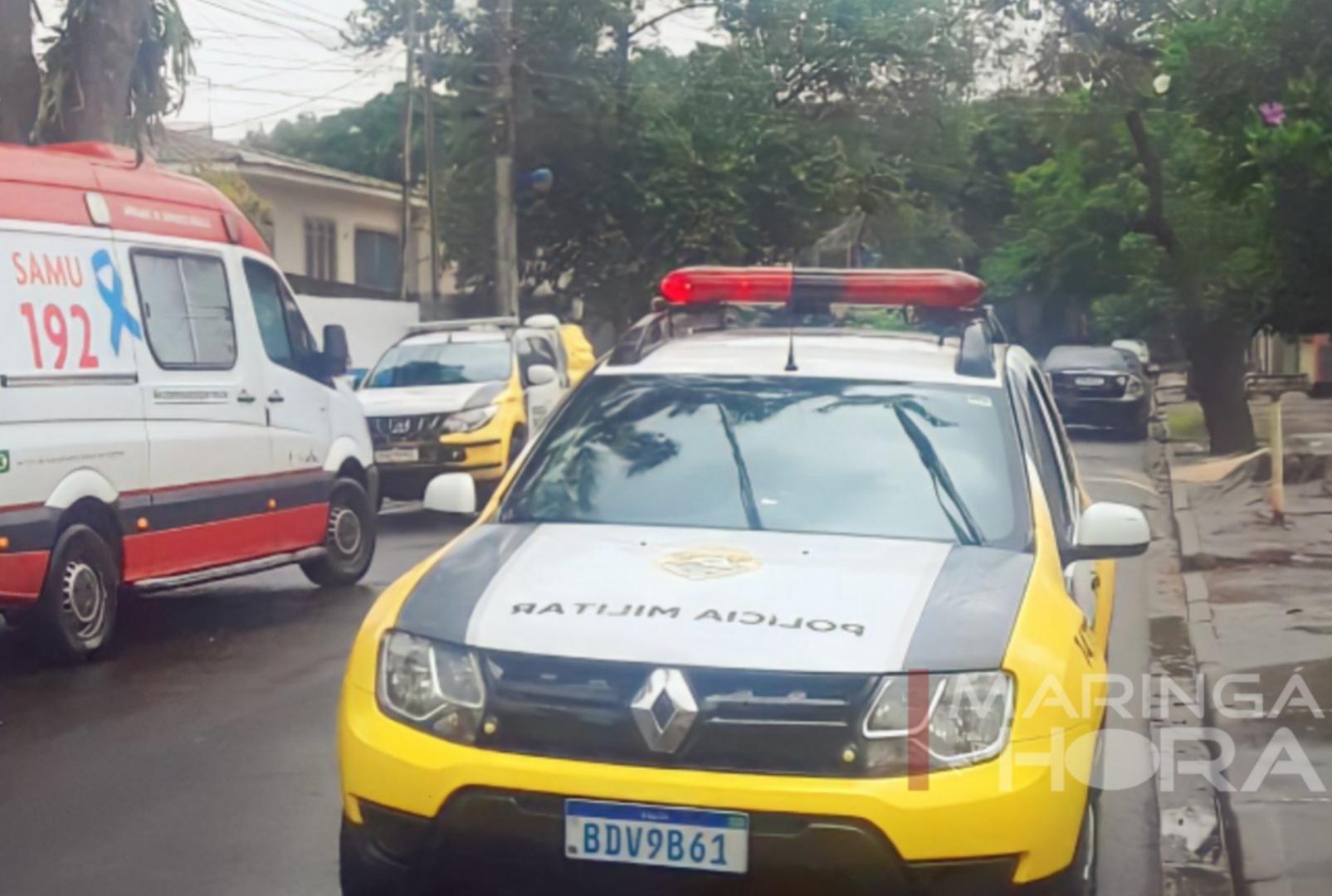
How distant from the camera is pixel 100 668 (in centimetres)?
938

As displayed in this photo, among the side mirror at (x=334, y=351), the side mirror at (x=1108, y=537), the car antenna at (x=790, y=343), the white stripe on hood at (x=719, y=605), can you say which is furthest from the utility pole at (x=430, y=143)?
the white stripe on hood at (x=719, y=605)

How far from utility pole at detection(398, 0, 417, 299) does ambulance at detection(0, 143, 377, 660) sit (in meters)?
20.3

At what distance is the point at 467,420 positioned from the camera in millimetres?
16594

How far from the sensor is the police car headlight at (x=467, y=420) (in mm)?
16516

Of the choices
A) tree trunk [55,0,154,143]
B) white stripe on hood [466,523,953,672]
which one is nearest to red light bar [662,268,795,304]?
white stripe on hood [466,523,953,672]

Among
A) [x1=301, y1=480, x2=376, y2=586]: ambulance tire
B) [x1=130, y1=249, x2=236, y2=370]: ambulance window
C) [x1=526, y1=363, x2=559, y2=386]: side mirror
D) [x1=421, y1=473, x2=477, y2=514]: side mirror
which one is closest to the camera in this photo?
[x1=421, y1=473, x2=477, y2=514]: side mirror

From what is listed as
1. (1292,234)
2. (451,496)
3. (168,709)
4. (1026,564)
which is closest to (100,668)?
(168,709)

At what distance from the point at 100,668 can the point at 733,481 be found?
4.91 meters

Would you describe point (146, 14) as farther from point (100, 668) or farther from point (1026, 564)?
point (1026, 564)

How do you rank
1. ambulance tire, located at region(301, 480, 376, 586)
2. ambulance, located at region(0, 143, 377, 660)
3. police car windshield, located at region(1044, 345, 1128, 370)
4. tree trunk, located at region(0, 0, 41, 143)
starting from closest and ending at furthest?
ambulance, located at region(0, 143, 377, 660), ambulance tire, located at region(301, 480, 376, 586), tree trunk, located at region(0, 0, 41, 143), police car windshield, located at region(1044, 345, 1128, 370)

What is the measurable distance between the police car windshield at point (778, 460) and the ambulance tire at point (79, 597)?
3.96 m

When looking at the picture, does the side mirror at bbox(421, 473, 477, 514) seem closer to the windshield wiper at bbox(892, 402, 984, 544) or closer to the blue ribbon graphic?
the windshield wiper at bbox(892, 402, 984, 544)

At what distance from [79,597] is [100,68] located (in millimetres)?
6808

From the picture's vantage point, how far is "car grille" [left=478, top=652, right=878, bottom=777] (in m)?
4.34
